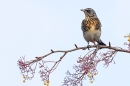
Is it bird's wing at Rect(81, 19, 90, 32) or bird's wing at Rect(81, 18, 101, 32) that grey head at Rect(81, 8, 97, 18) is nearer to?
bird's wing at Rect(81, 18, 101, 32)

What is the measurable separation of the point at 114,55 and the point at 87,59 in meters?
0.51

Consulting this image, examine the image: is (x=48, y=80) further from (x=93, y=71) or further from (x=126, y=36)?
(x=126, y=36)

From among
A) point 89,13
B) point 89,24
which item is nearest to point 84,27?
point 89,24

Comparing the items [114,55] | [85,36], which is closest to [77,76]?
[114,55]

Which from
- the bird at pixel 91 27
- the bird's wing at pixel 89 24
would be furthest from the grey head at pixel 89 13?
the bird's wing at pixel 89 24

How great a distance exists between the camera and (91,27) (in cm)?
731

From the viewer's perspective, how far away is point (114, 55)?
4453 millimetres

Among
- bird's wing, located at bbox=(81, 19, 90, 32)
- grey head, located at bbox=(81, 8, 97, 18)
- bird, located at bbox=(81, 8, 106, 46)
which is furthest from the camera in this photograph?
grey head, located at bbox=(81, 8, 97, 18)

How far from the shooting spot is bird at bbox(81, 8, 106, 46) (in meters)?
7.09

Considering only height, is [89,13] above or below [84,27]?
above

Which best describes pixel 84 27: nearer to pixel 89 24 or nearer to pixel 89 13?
pixel 89 24

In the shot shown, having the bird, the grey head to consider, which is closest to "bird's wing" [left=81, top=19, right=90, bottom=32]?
the bird

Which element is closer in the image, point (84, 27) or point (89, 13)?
point (84, 27)

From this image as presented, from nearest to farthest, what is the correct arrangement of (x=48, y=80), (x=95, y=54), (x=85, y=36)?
(x=48, y=80)
(x=95, y=54)
(x=85, y=36)
